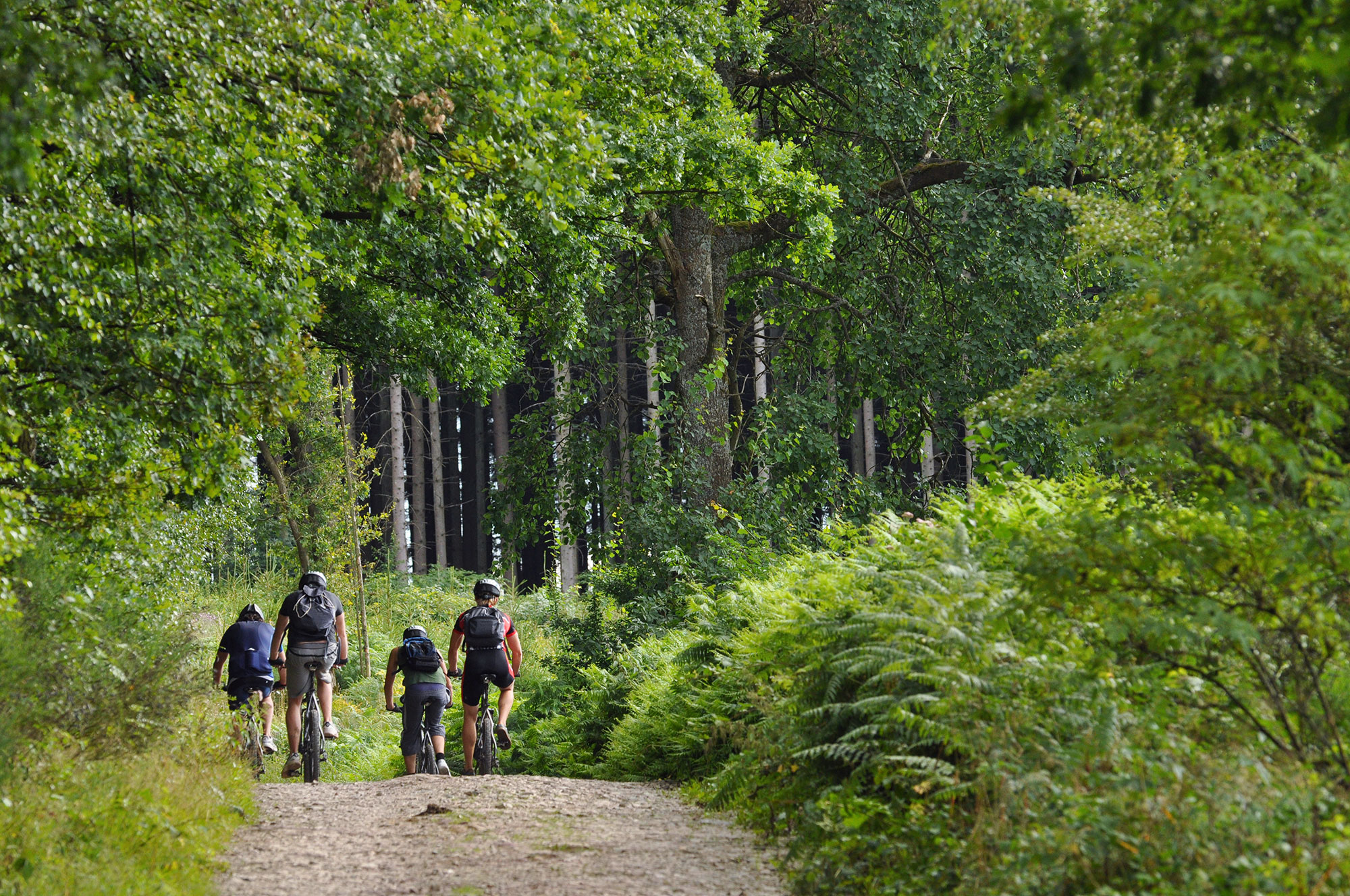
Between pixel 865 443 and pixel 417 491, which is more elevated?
pixel 865 443

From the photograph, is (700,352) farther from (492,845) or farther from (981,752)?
(981,752)

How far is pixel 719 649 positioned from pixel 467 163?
15.6 ft

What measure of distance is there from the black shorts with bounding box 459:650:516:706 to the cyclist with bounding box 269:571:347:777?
1213 millimetres

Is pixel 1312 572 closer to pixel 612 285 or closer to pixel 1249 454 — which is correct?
pixel 1249 454

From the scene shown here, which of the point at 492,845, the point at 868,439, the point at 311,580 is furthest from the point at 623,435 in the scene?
the point at 868,439

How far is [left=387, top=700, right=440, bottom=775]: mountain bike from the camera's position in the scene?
1163cm

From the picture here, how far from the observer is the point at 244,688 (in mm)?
11680

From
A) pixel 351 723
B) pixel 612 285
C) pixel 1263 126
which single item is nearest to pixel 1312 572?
pixel 1263 126

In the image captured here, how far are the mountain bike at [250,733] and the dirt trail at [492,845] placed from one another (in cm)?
173

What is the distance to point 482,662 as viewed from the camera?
11.5 meters

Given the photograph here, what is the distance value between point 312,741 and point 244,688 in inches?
41.9

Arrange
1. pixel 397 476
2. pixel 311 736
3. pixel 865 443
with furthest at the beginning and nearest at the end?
pixel 865 443, pixel 397 476, pixel 311 736

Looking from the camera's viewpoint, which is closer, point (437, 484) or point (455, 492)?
point (437, 484)

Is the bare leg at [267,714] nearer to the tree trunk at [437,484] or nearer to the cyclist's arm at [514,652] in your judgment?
the cyclist's arm at [514,652]
